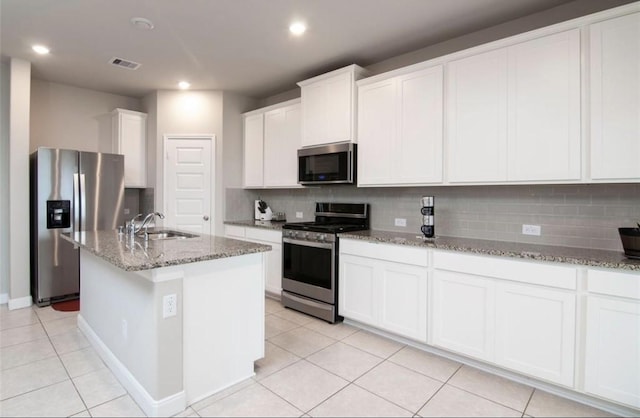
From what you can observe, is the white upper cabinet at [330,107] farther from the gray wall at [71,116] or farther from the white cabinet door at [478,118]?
the gray wall at [71,116]

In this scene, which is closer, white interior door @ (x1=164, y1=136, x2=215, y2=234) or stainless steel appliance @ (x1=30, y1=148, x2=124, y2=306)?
stainless steel appliance @ (x1=30, y1=148, x2=124, y2=306)

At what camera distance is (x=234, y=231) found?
4.73 m

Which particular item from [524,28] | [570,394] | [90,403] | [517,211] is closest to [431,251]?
[517,211]

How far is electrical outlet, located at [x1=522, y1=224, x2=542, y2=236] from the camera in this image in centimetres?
273

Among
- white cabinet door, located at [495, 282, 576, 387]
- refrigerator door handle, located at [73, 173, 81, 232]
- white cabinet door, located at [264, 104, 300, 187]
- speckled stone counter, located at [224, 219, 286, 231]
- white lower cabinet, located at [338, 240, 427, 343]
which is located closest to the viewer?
A: white cabinet door, located at [495, 282, 576, 387]

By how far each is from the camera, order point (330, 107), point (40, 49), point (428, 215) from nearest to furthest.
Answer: point (428, 215), point (40, 49), point (330, 107)

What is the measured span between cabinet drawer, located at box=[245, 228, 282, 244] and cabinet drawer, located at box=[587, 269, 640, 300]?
9.63ft

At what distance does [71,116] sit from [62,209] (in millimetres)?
1472

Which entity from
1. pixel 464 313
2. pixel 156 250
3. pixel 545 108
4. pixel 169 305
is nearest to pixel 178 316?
pixel 169 305

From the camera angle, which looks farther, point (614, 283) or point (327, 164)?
point (327, 164)

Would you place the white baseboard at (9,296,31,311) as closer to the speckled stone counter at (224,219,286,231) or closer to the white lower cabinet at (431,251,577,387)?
the speckled stone counter at (224,219,286,231)

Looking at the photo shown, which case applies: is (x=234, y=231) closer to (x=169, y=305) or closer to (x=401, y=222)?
(x=401, y=222)

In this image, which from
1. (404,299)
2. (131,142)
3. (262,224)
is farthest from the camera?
(131,142)

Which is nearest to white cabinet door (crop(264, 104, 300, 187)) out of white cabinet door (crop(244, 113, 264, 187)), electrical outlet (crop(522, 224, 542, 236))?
white cabinet door (crop(244, 113, 264, 187))
